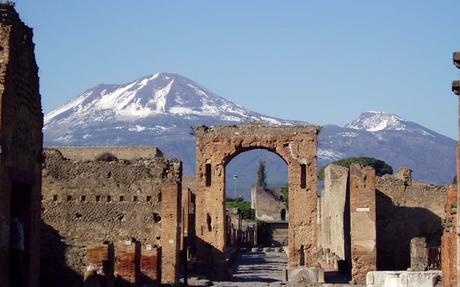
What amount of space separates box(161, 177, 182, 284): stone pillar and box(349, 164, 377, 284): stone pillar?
5.89m

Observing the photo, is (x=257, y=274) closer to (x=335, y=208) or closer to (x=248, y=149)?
(x=248, y=149)

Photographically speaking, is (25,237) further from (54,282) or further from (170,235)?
(170,235)

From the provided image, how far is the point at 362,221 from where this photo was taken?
29.7 metres

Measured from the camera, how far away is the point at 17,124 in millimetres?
15914

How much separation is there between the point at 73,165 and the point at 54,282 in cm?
936

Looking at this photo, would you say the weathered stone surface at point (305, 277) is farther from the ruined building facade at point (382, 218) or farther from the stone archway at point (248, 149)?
the stone archway at point (248, 149)

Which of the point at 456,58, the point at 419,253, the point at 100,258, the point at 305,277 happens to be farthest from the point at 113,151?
the point at 456,58

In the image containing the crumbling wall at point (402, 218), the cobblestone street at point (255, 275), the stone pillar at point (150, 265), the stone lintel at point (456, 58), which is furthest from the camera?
the crumbling wall at point (402, 218)

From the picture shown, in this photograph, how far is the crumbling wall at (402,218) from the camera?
3209 cm

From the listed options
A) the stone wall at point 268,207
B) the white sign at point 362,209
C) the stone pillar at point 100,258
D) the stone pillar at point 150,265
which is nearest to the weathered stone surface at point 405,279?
the stone pillar at point 100,258

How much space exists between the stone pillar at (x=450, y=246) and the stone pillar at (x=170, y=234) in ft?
25.3

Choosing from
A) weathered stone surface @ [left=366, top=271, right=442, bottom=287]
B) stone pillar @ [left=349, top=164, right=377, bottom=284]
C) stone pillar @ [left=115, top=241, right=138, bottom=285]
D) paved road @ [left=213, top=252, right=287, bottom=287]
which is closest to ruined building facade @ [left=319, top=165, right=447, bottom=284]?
stone pillar @ [left=349, top=164, right=377, bottom=284]

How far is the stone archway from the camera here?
3456 cm

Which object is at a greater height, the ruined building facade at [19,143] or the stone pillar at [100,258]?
the ruined building facade at [19,143]
